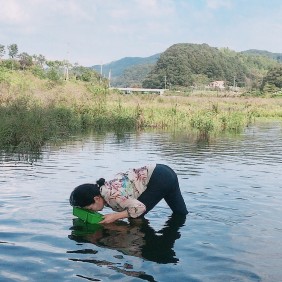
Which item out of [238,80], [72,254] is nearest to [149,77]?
[238,80]

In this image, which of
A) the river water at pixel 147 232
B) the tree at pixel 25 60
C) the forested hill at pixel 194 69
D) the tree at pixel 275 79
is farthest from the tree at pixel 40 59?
the river water at pixel 147 232

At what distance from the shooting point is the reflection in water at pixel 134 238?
514cm

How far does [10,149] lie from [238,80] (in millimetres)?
152405

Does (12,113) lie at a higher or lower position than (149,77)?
lower

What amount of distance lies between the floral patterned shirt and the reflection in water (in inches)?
13.7

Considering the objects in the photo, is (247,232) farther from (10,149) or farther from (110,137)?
(110,137)

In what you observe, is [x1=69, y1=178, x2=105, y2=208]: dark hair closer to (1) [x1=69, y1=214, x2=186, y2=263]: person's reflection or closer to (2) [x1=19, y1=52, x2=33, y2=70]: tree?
(1) [x1=69, y1=214, x2=186, y2=263]: person's reflection

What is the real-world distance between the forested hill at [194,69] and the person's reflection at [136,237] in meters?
130

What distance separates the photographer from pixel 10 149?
560 inches

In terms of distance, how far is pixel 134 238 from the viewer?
5820 mm

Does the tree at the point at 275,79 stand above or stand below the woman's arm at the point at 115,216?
above

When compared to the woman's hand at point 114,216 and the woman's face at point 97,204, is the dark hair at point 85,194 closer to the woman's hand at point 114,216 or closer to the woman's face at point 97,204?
the woman's face at point 97,204

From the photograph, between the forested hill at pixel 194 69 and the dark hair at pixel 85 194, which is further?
the forested hill at pixel 194 69

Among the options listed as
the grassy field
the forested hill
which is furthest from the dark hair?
the forested hill
